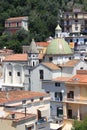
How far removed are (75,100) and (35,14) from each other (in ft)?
179

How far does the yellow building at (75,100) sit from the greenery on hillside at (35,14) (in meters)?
40.5

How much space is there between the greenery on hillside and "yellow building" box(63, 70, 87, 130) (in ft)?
133

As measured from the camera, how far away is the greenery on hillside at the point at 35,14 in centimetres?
8800

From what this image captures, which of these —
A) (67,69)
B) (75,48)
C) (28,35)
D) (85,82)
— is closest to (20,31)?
(28,35)

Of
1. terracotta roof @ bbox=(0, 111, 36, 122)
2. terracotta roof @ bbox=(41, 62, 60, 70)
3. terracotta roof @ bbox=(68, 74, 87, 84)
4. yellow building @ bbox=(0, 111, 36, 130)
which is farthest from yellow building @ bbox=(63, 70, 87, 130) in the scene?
yellow building @ bbox=(0, 111, 36, 130)

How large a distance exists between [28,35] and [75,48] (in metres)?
16.8

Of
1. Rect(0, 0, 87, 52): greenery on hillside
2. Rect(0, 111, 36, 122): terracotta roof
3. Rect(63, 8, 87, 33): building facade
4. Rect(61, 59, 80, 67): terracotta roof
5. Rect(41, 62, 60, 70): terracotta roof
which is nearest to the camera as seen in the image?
Rect(0, 111, 36, 122): terracotta roof

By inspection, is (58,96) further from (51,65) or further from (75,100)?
(51,65)

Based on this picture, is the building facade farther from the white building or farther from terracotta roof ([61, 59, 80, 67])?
the white building

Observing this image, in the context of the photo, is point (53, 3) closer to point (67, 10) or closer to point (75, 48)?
point (67, 10)

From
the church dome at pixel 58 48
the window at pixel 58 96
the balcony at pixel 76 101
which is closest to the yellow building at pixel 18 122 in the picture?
the balcony at pixel 76 101

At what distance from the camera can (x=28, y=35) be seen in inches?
3452

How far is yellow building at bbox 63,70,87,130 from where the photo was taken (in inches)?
1668

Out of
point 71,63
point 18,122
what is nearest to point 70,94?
point 71,63
